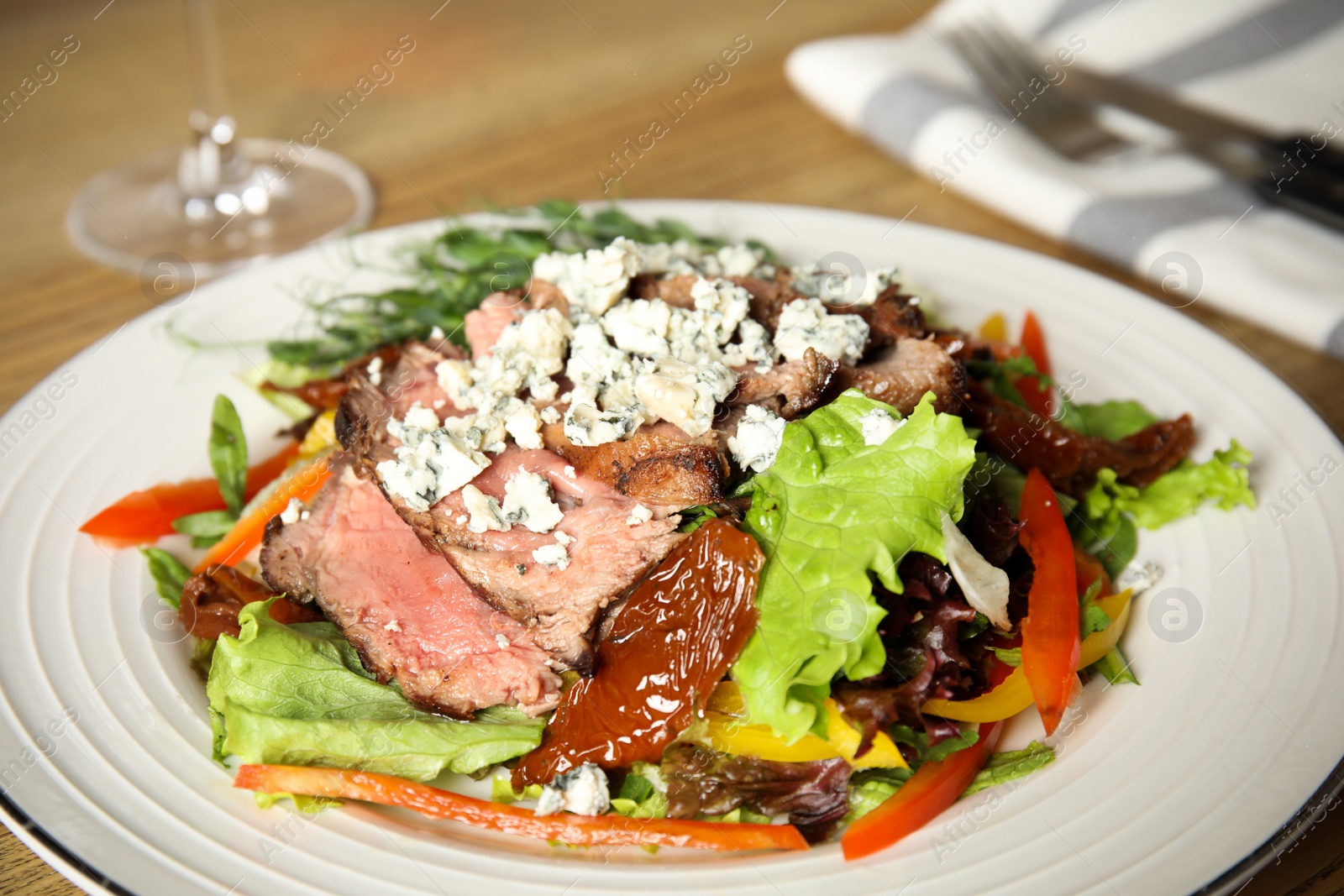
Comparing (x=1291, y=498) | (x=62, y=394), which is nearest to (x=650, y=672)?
(x=1291, y=498)

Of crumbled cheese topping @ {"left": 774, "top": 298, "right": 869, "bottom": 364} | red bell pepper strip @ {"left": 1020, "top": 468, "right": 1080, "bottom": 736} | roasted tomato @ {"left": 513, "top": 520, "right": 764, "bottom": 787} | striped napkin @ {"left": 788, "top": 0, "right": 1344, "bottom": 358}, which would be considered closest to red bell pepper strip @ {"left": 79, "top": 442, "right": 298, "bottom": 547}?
roasted tomato @ {"left": 513, "top": 520, "right": 764, "bottom": 787}

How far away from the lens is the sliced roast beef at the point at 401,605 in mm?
2721

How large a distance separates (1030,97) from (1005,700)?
3.54 metres

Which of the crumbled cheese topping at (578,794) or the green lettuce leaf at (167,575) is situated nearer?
the crumbled cheese topping at (578,794)

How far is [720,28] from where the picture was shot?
274 inches

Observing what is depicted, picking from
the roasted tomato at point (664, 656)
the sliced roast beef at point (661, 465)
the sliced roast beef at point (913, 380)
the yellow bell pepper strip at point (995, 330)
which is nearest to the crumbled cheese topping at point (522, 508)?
the sliced roast beef at point (661, 465)

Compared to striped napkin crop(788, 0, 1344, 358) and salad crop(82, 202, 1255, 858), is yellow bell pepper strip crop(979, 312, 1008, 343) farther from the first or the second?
striped napkin crop(788, 0, 1344, 358)

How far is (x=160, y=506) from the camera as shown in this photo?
325 centimetres

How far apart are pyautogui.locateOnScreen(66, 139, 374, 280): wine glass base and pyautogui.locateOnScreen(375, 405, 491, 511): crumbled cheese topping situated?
2.51 metres

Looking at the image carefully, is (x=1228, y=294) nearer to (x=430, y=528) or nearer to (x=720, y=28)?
(x=430, y=528)

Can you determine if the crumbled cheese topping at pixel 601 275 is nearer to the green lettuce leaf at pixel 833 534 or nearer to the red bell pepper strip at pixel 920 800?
the green lettuce leaf at pixel 833 534

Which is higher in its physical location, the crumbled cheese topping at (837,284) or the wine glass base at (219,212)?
the wine glass base at (219,212)

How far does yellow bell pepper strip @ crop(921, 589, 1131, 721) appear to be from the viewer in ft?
8.61

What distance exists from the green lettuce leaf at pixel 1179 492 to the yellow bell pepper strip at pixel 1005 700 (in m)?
0.59
